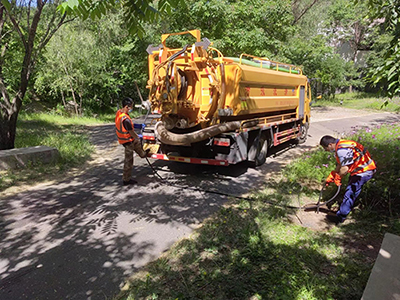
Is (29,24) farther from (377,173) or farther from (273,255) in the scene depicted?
(377,173)

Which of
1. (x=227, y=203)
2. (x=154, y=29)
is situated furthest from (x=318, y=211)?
(x=154, y=29)

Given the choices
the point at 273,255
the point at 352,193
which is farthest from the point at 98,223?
the point at 352,193

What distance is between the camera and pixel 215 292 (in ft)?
8.60

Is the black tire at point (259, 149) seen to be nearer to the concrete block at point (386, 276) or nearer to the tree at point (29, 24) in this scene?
the concrete block at point (386, 276)

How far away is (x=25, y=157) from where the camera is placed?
6.50 metres

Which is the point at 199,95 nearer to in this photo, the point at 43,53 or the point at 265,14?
the point at 265,14

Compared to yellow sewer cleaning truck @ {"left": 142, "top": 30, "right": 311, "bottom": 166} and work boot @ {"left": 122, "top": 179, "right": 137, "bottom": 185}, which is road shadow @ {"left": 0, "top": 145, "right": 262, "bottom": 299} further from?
yellow sewer cleaning truck @ {"left": 142, "top": 30, "right": 311, "bottom": 166}

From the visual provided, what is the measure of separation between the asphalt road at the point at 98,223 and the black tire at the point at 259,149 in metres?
0.22

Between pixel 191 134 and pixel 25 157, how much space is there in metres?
4.03

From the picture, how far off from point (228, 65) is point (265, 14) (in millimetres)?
9302

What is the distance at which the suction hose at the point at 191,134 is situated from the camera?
215 inches

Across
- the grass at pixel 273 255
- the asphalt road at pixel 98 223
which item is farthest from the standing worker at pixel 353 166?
the asphalt road at pixel 98 223

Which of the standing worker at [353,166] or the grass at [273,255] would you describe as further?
the standing worker at [353,166]

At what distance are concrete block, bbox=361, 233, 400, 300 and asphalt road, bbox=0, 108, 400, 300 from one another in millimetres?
2151
